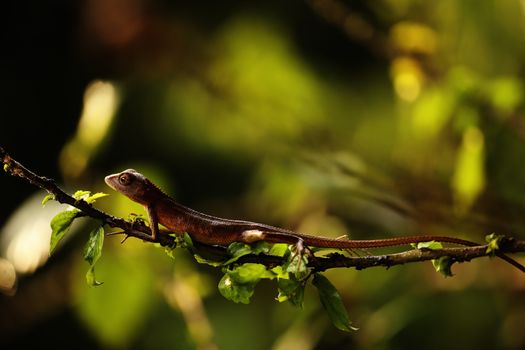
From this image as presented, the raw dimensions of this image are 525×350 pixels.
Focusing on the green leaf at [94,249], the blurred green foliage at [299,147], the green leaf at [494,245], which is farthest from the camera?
the blurred green foliage at [299,147]

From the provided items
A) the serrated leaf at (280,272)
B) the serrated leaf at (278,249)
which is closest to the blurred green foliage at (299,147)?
the serrated leaf at (278,249)

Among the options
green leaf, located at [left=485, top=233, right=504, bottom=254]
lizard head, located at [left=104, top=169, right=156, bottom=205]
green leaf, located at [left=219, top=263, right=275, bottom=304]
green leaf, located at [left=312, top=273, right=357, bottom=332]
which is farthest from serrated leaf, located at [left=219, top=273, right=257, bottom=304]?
lizard head, located at [left=104, top=169, right=156, bottom=205]

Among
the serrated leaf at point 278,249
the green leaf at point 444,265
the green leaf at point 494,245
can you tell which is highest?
the green leaf at point 494,245

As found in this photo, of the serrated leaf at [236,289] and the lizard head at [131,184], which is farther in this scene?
the lizard head at [131,184]

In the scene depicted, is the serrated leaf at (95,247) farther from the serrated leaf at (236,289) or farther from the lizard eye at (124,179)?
the lizard eye at (124,179)

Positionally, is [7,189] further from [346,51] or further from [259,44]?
[346,51]
